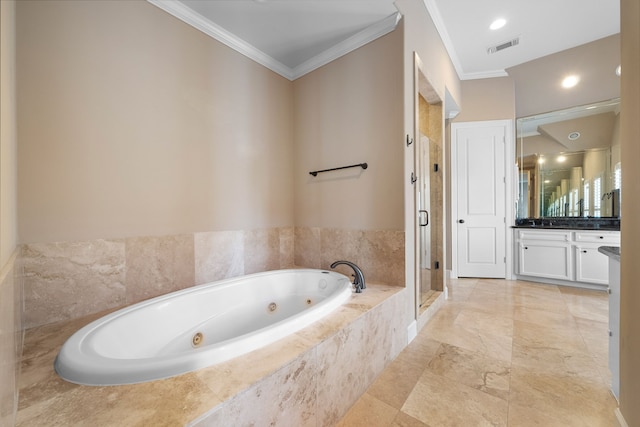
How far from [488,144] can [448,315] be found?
2.55 metres

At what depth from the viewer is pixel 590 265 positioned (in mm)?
2939

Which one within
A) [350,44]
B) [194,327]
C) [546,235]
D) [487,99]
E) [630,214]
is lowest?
[194,327]

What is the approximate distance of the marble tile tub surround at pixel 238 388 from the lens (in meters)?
0.65

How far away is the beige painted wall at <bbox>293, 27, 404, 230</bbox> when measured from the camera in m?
1.87

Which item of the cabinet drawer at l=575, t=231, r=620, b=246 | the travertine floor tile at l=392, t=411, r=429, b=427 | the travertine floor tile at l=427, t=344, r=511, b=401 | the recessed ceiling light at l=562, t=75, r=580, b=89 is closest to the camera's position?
the travertine floor tile at l=392, t=411, r=429, b=427

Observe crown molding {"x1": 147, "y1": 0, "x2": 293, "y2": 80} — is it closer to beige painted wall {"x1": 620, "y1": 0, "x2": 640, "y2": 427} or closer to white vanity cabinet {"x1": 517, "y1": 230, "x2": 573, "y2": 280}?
beige painted wall {"x1": 620, "y1": 0, "x2": 640, "y2": 427}

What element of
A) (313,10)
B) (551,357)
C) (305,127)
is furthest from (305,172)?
(551,357)

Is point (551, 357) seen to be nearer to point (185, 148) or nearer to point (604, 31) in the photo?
point (185, 148)

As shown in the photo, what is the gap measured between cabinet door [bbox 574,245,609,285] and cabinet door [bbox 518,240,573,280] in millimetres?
77

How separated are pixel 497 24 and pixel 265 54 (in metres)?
2.40

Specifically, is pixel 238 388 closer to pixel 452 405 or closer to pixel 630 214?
pixel 452 405

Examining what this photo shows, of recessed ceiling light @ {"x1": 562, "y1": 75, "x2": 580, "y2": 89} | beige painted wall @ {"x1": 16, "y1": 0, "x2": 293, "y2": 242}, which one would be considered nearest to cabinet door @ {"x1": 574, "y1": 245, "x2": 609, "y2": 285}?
recessed ceiling light @ {"x1": 562, "y1": 75, "x2": 580, "y2": 89}

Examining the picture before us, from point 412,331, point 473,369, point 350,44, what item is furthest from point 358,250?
point 350,44

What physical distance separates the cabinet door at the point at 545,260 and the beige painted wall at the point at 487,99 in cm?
179
